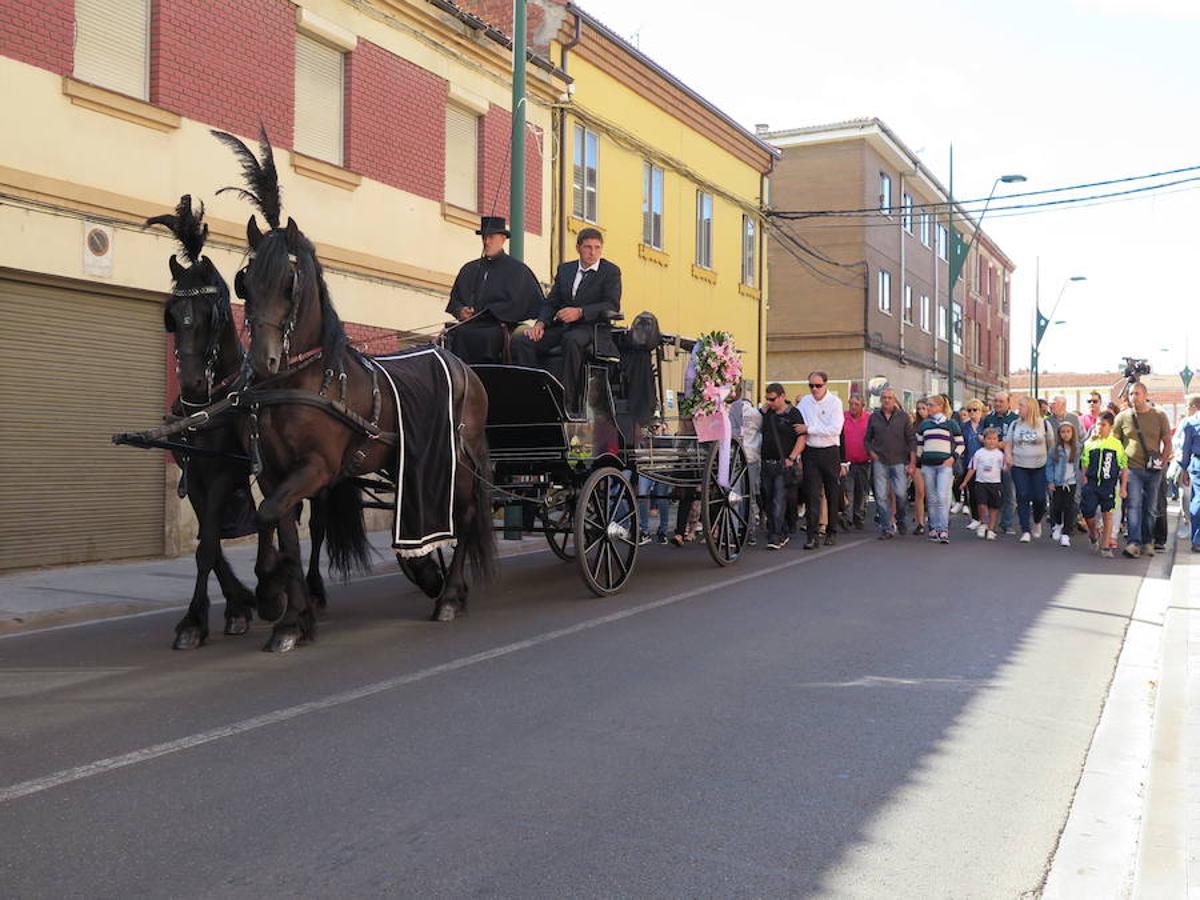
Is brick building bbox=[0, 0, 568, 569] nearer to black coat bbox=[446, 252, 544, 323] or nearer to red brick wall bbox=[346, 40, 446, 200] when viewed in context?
red brick wall bbox=[346, 40, 446, 200]

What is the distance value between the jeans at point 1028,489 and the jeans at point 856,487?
2.00 m

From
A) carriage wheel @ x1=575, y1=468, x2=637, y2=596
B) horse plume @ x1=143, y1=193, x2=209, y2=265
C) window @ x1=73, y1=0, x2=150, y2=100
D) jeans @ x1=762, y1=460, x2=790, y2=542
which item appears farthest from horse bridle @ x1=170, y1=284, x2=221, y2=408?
jeans @ x1=762, y1=460, x2=790, y2=542

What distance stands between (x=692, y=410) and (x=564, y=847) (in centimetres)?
750

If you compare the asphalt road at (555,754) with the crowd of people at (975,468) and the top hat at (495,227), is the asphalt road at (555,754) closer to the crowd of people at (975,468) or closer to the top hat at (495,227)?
the top hat at (495,227)

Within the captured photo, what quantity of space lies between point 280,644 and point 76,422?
556 cm

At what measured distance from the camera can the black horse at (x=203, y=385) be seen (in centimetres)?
677

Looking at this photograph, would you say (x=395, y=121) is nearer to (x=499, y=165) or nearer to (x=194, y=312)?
(x=499, y=165)

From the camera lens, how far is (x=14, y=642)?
7.23 metres

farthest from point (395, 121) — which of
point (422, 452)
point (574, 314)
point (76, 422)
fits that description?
point (422, 452)

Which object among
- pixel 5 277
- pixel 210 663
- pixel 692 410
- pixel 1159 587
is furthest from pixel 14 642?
pixel 1159 587

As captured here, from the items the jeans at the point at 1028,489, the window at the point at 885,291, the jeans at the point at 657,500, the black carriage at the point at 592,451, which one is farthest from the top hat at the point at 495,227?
the window at the point at 885,291

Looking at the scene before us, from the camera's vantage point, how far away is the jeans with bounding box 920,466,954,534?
47.8ft

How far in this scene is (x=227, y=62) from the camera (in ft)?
41.8

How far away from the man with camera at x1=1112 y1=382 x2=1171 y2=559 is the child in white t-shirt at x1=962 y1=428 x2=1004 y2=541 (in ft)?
7.22
